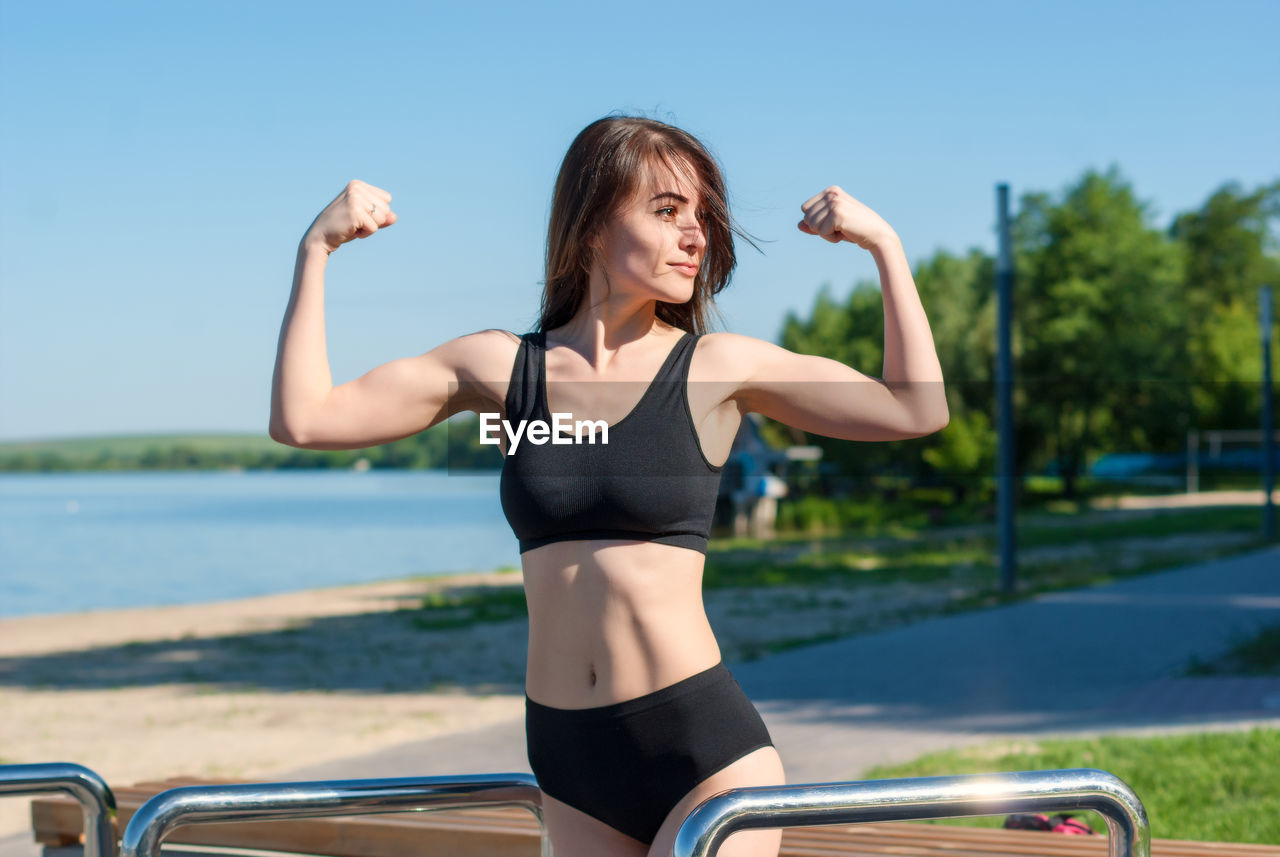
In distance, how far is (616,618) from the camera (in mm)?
1599

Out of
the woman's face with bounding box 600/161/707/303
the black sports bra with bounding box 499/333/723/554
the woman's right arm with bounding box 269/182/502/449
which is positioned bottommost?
the black sports bra with bounding box 499/333/723/554

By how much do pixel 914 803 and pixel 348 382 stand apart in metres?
0.96

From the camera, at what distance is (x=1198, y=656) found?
9984 millimetres

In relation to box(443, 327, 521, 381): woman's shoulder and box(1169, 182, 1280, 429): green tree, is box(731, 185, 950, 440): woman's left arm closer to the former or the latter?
box(443, 327, 521, 381): woman's shoulder

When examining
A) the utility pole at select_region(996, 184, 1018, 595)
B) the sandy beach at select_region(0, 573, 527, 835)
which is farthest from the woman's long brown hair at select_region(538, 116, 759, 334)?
the utility pole at select_region(996, 184, 1018, 595)

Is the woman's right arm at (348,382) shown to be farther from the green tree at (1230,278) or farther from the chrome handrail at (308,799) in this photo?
the green tree at (1230,278)

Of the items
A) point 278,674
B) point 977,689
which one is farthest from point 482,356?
point 278,674

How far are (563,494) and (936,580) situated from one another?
55.5ft

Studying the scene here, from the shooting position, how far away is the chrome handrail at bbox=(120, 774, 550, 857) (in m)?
1.88

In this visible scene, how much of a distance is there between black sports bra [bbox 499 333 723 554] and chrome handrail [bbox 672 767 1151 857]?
332mm

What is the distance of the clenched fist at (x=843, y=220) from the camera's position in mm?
1697

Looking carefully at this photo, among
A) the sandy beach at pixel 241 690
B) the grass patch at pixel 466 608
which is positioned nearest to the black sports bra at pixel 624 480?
the sandy beach at pixel 241 690

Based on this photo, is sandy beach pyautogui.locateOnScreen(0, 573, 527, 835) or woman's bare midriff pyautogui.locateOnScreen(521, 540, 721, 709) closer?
woman's bare midriff pyautogui.locateOnScreen(521, 540, 721, 709)

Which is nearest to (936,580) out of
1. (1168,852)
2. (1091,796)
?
(1168,852)
